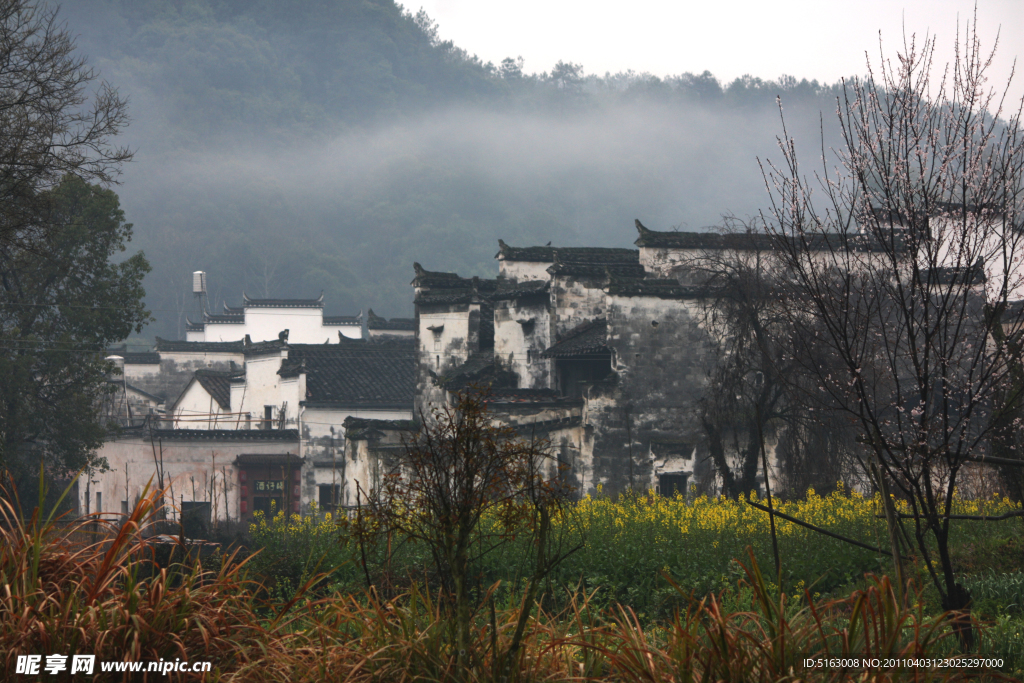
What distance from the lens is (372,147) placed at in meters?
91.1

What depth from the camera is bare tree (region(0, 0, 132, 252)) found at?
35.6 ft

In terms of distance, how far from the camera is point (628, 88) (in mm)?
108250

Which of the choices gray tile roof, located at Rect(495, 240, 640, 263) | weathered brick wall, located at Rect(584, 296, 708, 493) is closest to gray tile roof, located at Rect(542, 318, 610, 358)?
weathered brick wall, located at Rect(584, 296, 708, 493)

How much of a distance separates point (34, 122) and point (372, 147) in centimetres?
8130

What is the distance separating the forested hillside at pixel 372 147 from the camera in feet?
225

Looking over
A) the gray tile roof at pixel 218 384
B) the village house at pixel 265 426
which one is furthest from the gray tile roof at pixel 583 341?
the gray tile roof at pixel 218 384

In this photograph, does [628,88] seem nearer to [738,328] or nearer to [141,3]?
[141,3]

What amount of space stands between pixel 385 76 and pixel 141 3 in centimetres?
3010

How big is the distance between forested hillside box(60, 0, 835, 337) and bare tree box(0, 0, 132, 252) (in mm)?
50802

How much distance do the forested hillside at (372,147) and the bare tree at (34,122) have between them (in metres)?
50.8

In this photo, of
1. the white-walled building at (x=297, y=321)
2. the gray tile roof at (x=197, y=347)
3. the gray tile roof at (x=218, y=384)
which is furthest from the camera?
the white-walled building at (x=297, y=321)

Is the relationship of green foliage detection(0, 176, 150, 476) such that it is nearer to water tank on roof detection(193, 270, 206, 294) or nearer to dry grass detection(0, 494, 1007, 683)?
dry grass detection(0, 494, 1007, 683)

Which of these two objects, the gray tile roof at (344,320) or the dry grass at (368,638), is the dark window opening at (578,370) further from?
the gray tile roof at (344,320)

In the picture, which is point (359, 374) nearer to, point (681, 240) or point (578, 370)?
point (578, 370)
